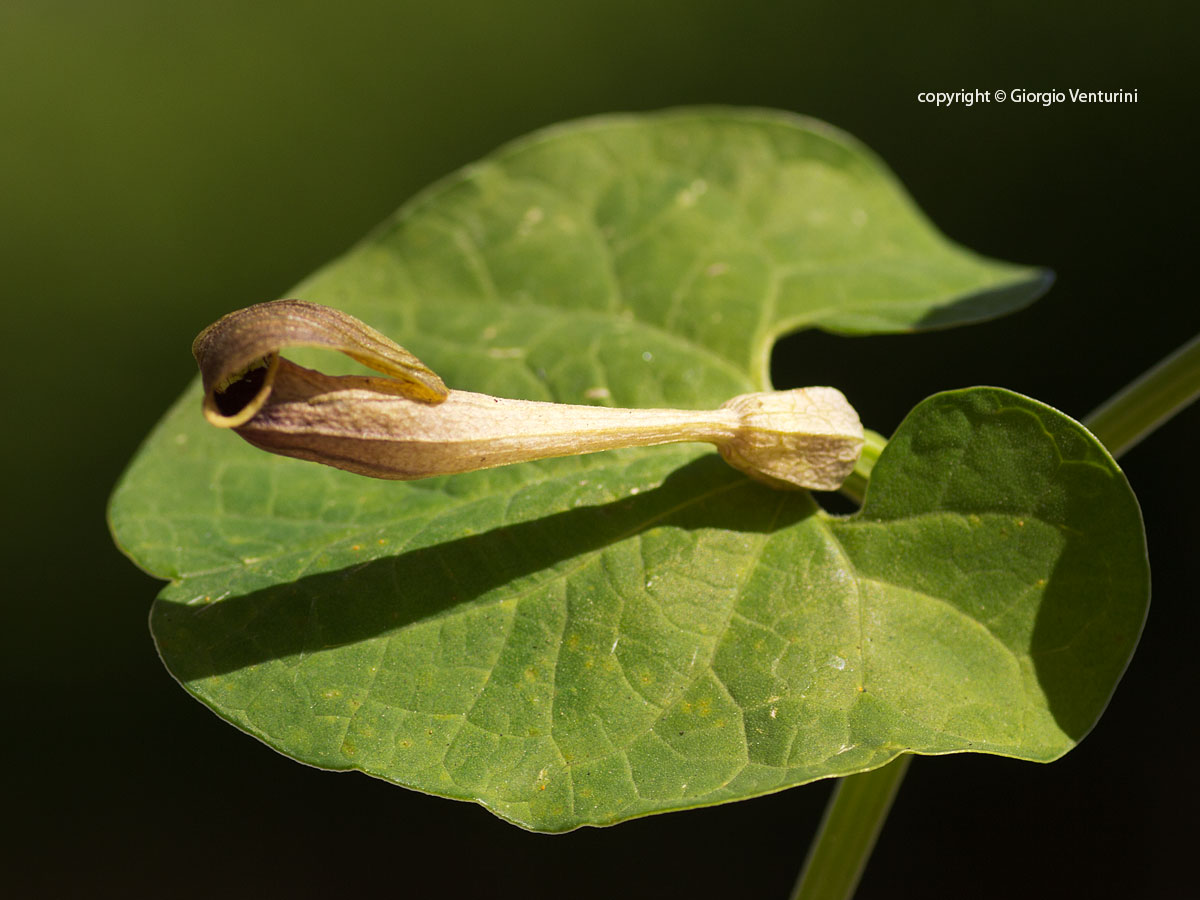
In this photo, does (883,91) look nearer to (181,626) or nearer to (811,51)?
(811,51)

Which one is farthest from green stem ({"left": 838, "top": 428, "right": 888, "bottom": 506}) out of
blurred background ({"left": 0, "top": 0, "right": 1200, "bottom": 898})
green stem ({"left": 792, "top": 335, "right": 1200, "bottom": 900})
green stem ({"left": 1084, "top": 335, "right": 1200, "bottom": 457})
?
blurred background ({"left": 0, "top": 0, "right": 1200, "bottom": 898})

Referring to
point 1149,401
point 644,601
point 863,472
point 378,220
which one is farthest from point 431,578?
point 378,220

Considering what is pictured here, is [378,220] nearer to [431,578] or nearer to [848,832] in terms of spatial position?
[431,578]

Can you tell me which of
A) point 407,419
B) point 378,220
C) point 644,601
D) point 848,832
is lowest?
point 848,832

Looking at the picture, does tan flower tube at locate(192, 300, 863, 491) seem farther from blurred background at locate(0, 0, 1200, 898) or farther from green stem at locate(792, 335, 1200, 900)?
blurred background at locate(0, 0, 1200, 898)

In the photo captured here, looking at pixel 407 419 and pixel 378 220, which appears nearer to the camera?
pixel 407 419

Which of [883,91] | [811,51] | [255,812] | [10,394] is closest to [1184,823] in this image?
[883,91]

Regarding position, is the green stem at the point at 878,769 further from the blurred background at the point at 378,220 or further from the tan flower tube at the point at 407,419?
the blurred background at the point at 378,220
